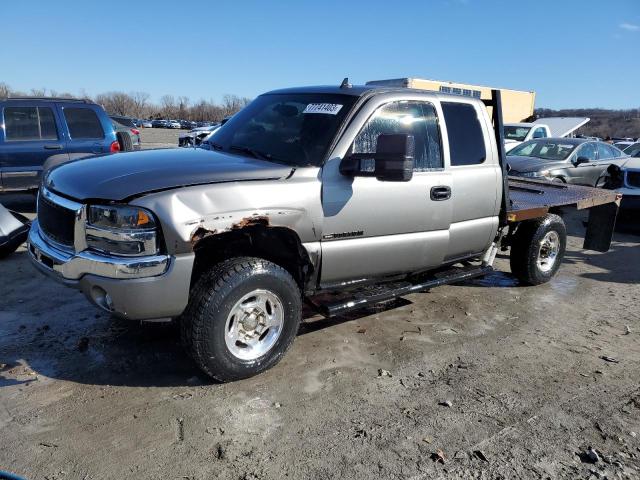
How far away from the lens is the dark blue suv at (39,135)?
Result: 28.4 ft

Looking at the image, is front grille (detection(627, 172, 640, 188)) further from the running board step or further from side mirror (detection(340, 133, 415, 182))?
side mirror (detection(340, 133, 415, 182))

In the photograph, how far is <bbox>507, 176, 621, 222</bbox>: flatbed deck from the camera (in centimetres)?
566

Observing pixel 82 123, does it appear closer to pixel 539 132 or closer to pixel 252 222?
pixel 252 222

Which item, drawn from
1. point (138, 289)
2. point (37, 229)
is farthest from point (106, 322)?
point (138, 289)

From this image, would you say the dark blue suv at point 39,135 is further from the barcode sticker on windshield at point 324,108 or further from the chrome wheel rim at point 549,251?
the chrome wheel rim at point 549,251

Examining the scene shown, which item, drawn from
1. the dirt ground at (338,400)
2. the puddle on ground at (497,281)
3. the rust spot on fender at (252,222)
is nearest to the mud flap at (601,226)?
the puddle on ground at (497,281)

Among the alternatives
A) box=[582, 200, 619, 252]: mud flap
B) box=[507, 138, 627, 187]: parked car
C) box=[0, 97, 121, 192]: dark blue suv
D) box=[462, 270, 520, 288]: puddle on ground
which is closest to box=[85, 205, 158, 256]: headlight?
box=[462, 270, 520, 288]: puddle on ground

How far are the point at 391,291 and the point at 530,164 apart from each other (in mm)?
8679

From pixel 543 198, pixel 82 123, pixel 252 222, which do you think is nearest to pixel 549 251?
pixel 543 198

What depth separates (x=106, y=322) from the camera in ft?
14.9

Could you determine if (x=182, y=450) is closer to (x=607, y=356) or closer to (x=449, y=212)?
(x=449, y=212)

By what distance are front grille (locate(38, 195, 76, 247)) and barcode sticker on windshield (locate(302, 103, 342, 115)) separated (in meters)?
1.96

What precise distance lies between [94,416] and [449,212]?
10.3 feet

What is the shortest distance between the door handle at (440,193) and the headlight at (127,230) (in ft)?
7.68
